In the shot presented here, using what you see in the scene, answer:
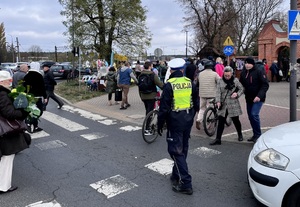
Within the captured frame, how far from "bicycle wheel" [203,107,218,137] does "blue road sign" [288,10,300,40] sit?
7.69ft

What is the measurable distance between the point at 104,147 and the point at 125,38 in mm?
18421

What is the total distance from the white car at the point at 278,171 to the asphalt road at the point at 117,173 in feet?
1.94

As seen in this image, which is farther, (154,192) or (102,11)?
(102,11)

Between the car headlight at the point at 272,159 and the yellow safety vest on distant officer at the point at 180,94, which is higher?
the yellow safety vest on distant officer at the point at 180,94

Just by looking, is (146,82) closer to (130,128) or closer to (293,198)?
(130,128)

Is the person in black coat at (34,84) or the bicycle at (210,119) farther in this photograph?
the person in black coat at (34,84)

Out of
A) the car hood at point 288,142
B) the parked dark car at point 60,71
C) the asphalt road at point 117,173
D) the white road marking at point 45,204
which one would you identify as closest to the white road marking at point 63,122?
the asphalt road at point 117,173

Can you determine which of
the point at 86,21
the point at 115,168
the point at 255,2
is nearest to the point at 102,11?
the point at 86,21

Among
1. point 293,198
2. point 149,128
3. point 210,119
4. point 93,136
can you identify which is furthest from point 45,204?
point 210,119

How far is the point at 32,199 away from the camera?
414 centimetres

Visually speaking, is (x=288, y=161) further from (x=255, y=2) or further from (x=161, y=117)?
(x=255, y=2)

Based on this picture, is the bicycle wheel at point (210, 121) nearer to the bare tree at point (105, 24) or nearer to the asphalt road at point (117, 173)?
the asphalt road at point (117, 173)

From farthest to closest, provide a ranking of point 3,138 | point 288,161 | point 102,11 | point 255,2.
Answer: point 255,2, point 102,11, point 3,138, point 288,161

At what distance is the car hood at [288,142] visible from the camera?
3.21 m
